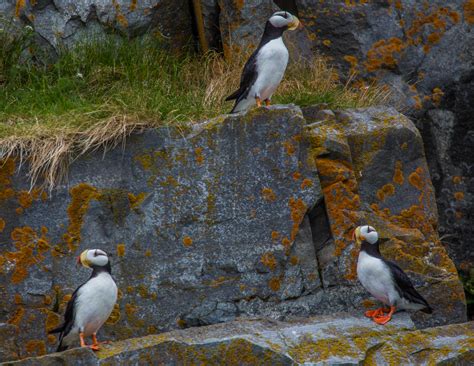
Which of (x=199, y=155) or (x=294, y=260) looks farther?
(x=199, y=155)

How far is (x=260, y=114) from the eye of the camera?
6.95 meters

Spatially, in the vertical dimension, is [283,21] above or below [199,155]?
above

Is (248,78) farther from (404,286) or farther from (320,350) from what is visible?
(320,350)

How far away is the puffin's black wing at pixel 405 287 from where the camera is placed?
20.7 feet

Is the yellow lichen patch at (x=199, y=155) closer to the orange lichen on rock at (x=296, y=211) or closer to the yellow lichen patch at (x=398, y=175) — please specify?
the orange lichen on rock at (x=296, y=211)

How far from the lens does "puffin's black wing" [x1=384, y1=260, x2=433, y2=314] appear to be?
6.31 meters

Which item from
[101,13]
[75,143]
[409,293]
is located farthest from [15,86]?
[409,293]

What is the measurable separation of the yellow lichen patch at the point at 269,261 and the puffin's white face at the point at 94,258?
3.47 feet

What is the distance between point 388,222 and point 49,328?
7.70ft

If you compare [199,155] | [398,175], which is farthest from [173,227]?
[398,175]

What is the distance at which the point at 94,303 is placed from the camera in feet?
20.0

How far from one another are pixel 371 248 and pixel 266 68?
58.0 inches

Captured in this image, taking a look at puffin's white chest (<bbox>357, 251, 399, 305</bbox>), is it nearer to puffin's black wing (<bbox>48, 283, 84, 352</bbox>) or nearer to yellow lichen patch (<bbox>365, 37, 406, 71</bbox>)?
puffin's black wing (<bbox>48, 283, 84, 352</bbox>)

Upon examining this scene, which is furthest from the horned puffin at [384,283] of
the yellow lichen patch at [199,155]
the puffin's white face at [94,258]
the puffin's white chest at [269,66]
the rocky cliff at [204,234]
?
the puffin's white face at [94,258]
